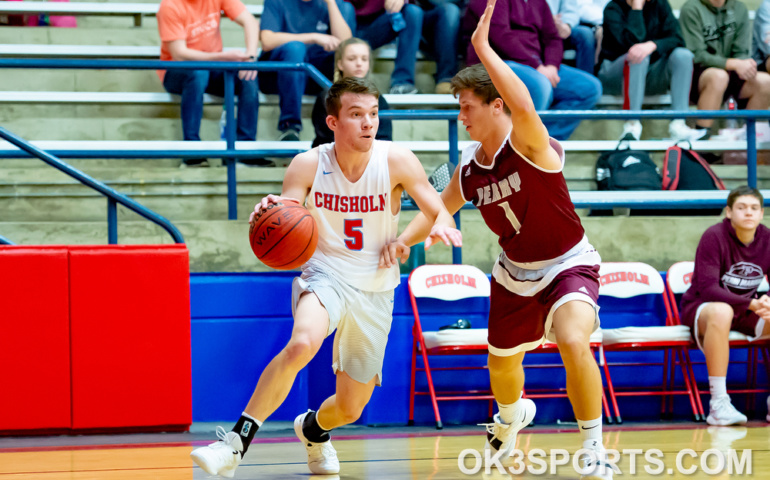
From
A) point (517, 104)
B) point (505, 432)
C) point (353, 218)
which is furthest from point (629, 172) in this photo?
point (517, 104)

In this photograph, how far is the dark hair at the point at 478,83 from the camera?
144 inches

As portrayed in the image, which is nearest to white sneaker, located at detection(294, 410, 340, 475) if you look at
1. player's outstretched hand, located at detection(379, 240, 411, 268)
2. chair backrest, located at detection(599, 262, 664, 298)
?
player's outstretched hand, located at detection(379, 240, 411, 268)

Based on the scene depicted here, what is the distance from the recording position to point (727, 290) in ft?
18.9

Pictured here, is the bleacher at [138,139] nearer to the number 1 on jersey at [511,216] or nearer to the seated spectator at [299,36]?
the seated spectator at [299,36]

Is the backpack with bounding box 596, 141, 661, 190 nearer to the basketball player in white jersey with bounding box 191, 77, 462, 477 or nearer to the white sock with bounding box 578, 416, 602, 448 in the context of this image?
the basketball player in white jersey with bounding box 191, 77, 462, 477

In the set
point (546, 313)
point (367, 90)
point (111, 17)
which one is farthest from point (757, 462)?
point (111, 17)

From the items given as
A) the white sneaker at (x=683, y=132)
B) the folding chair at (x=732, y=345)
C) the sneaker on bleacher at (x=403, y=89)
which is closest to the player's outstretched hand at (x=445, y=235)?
the folding chair at (x=732, y=345)

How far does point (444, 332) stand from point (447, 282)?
469 mm

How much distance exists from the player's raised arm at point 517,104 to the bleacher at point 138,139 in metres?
2.86

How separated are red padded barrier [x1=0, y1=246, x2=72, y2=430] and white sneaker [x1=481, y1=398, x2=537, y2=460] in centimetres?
262

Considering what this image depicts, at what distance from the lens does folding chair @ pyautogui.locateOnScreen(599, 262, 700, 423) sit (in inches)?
226

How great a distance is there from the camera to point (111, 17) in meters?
8.52

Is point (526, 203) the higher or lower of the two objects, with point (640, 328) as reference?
higher

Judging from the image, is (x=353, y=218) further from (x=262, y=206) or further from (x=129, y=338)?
(x=129, y=338)
